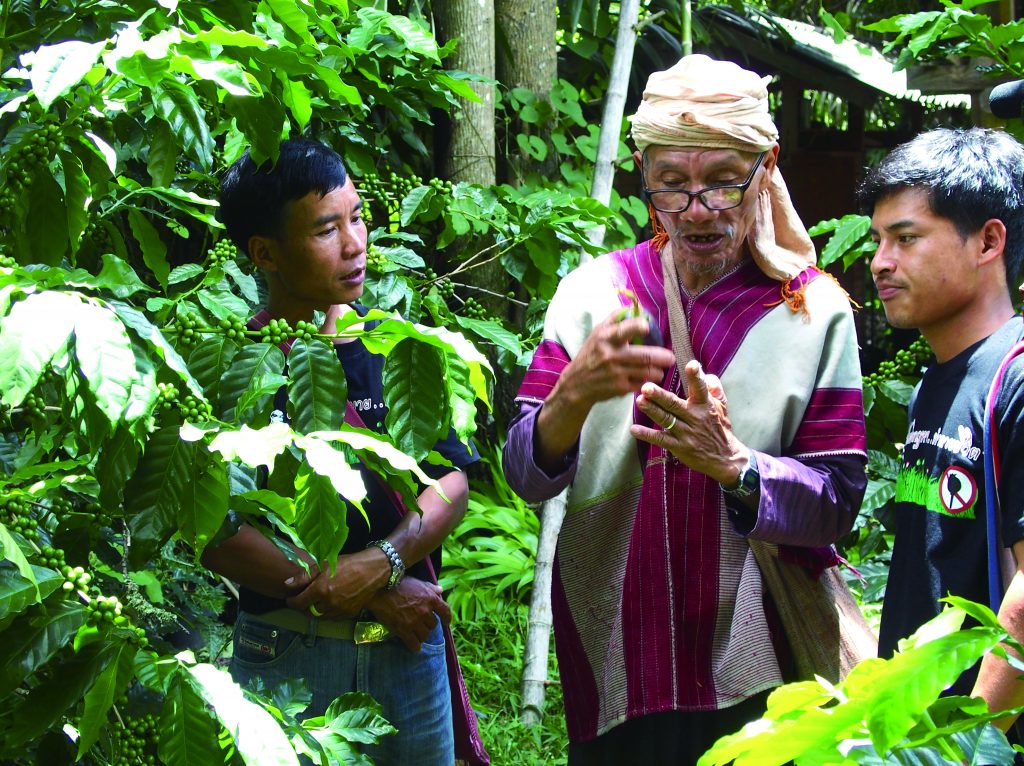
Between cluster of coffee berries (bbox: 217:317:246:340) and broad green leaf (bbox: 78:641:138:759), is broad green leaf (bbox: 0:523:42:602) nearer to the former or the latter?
broad green leaf (bbox: 78:641:138:759)

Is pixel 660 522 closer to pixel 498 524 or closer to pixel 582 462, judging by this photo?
pixel 582 462

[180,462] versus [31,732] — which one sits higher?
[180,462]

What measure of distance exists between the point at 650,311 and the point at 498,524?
3.24 m

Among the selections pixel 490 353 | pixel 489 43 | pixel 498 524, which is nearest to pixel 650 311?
pixel 490 353

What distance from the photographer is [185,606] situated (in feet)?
12.3

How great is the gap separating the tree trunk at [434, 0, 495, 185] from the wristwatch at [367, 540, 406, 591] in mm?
2440

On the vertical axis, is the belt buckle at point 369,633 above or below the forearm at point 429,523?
below

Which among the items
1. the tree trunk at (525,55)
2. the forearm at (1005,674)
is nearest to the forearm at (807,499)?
the forearm at (1005,674)

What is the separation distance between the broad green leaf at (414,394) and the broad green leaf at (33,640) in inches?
20.1

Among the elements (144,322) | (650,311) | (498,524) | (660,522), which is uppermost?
(144,322)

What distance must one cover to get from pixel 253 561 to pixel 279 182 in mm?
807

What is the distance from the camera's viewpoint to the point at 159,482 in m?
1.67

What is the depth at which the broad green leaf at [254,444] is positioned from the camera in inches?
57.0

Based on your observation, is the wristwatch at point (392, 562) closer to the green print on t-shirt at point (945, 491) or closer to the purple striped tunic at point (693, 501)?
the purple striped tunic at point (693, 501)
